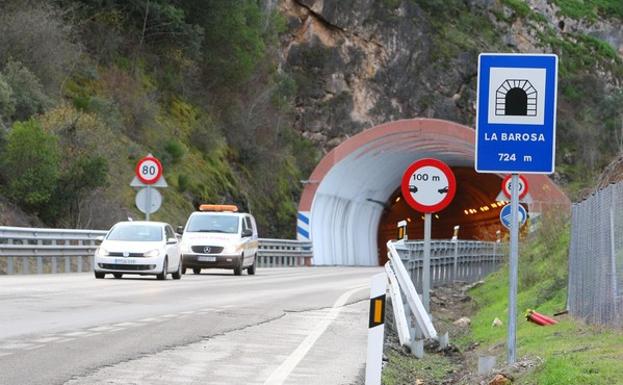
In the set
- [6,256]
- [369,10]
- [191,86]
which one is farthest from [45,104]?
[369,10]

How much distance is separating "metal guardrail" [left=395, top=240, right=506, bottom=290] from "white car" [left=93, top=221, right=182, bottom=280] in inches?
243

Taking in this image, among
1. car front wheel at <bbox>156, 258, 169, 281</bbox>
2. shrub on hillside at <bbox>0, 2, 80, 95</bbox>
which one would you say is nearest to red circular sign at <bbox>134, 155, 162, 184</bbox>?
car front wheel at <bbox>156, 258, 169, 281</bbox>

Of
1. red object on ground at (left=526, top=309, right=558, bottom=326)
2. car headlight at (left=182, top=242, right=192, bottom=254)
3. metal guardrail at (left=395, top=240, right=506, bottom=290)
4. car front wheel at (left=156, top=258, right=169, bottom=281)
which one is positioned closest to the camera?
red object on ground at (left=526, top=309, right=558, bottom=326)

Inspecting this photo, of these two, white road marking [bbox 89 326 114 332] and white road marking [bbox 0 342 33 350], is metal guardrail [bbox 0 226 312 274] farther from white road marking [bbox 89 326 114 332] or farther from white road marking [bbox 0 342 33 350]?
white road marking [bbox 0 342 33 350]

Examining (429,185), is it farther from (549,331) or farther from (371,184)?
(371,184)

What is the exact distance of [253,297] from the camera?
2294 centimetres

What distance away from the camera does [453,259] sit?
1444 inches

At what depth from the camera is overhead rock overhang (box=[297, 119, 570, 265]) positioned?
5212 centimetres

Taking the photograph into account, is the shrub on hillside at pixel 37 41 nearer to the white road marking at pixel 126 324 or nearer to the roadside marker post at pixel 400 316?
the white road marking at pixel 126 324

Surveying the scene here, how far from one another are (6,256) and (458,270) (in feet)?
47.0

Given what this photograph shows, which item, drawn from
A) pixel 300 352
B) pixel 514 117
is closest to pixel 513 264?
pixel 514 117

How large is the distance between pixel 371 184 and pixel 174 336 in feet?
162

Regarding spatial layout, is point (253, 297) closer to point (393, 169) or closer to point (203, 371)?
point (203, 371)

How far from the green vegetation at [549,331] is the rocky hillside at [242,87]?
8.49 ft
